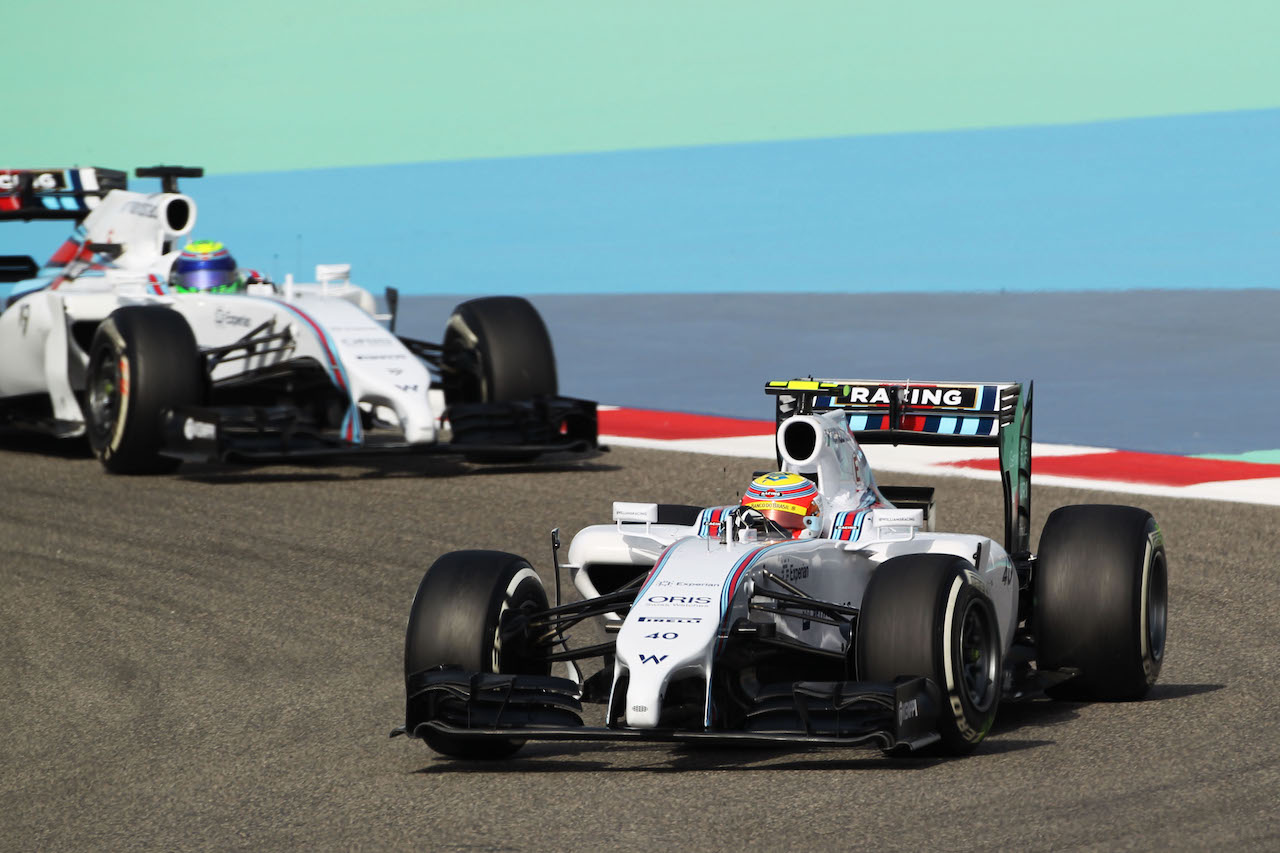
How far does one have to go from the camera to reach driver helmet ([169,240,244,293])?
15.6 meters

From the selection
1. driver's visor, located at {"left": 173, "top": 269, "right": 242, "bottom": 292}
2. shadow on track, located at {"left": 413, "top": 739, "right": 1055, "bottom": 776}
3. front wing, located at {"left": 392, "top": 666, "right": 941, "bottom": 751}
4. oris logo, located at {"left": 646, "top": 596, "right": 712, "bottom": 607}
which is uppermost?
driver's visor, located at {"left": 173, "top": 269, "right": 242, "bottom": 292}

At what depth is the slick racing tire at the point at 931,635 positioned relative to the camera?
20.9 feet

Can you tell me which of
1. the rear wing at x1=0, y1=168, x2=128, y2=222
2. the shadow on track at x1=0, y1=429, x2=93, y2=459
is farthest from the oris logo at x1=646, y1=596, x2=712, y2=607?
the rear wing at x1=0, y1=168, x2=128, y2=222

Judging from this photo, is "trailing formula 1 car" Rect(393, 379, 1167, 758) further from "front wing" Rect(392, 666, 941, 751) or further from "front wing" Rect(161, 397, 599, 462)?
"front wing" Rect(161, 397, 599, 462)

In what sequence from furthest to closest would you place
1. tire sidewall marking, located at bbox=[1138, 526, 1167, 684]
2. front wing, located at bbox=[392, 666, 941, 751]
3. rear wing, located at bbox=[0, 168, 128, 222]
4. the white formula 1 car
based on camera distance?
rear wing, located at bbox=[0, 168, 128, 222] → the white formula 1 car → tire sidewall marking, located at bbox=[1138, 526, 1167, 684] → front wing, located at bbox=[392, 666, 941, 751]

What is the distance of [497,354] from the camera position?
15078mm

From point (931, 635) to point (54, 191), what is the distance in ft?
40.2

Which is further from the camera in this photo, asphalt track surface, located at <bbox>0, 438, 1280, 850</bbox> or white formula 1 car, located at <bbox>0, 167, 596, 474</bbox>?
white formula 1 car, located at <bbox>0, 167, 596, 474</bbox>

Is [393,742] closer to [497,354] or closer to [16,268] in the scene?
[497,354]

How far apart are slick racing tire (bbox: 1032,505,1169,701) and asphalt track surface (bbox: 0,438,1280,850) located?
159 millimetres

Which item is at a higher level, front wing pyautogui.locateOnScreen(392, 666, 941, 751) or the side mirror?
the side mirror

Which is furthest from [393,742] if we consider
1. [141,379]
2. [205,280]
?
[205,280]

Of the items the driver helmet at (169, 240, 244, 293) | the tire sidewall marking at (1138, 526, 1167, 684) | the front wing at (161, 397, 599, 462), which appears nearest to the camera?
the tire sidewall marking at (1138, 526, 1167, 684)

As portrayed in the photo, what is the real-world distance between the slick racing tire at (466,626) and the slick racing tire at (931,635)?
4.05 feet
